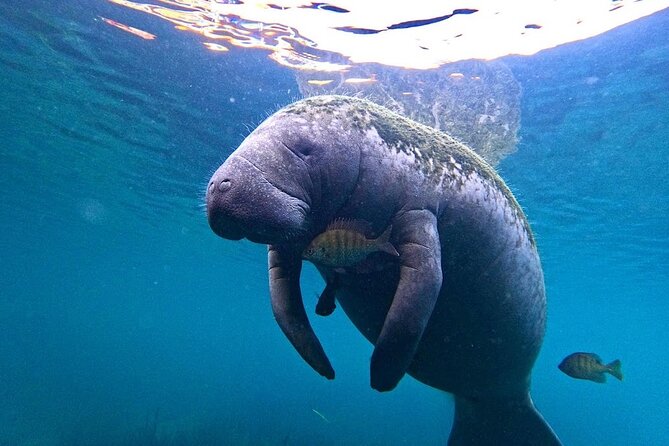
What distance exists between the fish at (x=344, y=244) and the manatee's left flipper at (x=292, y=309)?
1.08 ft

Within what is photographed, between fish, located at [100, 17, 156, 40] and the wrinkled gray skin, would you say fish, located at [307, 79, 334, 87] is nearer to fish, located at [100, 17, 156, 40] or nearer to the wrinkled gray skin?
fish, located at [100, 17, 156, 40]

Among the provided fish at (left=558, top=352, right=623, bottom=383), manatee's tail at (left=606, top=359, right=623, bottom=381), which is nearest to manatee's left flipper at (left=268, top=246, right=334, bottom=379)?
fish at (left=558, top=352, right=623, bottom=383)

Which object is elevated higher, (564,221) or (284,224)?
(284,224)

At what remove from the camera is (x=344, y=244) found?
2.44 meters

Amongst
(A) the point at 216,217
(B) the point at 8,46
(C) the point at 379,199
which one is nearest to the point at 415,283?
(C) the point at 379,199

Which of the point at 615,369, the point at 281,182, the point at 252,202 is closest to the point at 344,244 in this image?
the point at 281,182

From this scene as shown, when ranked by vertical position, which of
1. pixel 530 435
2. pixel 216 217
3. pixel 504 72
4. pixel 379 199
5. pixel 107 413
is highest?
pixel 504 72

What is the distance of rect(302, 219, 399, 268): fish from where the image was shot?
8.00 ft

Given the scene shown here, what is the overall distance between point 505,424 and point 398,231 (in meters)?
3.14

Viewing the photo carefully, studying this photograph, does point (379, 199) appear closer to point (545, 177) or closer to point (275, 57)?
point (275, 57)

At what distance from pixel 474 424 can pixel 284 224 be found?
3.70m

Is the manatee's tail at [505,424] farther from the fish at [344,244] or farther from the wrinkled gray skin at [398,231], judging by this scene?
the fish at [344,244]

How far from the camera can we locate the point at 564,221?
65.6 feet

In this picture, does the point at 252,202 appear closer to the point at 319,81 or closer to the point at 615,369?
the point at 615,369
